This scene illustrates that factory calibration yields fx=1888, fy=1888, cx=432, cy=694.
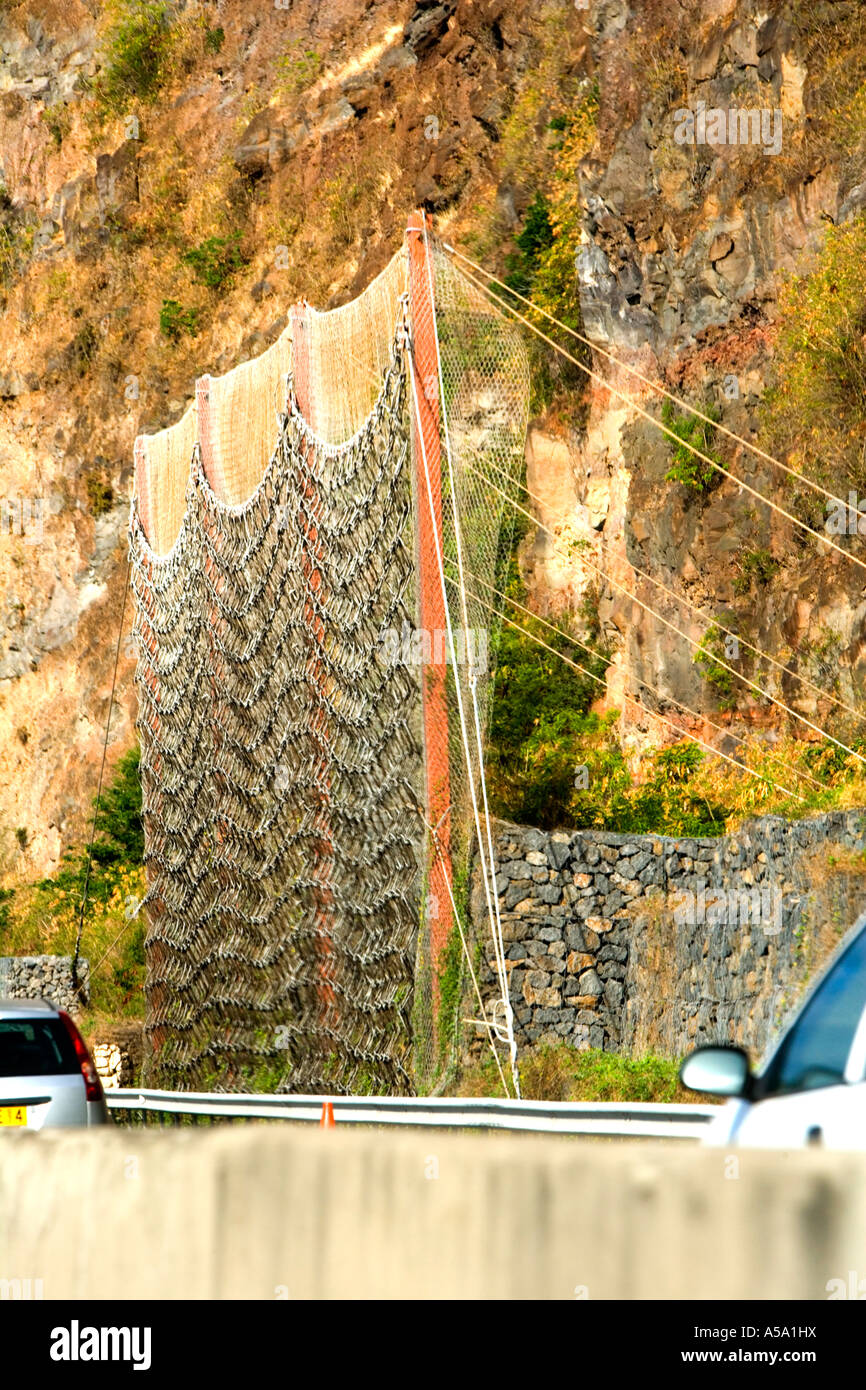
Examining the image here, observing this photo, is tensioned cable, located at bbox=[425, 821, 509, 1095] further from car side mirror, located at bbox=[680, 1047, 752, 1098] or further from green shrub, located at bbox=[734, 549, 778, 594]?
car side mirror, located at bbox=[680, 1047, 752, 1098]

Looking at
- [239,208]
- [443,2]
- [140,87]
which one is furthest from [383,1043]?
[140,87]

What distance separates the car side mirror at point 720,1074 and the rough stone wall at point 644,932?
977cm

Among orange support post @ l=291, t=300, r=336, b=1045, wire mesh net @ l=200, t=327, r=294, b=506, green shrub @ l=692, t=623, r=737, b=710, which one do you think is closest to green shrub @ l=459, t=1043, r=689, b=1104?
orange support post @ l=291, t=300, r=336, b=1045

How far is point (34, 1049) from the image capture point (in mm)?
10805

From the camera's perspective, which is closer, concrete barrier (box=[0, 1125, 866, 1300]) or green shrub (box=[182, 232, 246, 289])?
concrete barrier (box=[0, 1125, 866, 1300])

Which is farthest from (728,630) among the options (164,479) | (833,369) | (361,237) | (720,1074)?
(720,1074)

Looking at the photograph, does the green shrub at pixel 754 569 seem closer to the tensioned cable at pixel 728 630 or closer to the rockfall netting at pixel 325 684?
the tensioned cable at pixel 728 630

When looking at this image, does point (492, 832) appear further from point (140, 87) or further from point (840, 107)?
point (140, 87)

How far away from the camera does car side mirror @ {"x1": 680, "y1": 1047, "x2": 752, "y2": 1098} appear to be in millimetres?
5117

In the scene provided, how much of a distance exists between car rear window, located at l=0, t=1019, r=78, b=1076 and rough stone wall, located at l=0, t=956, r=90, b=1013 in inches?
679
